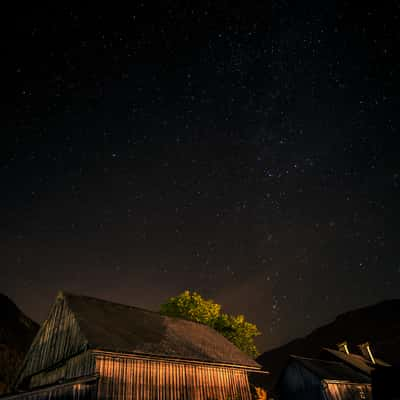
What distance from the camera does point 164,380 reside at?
55.7 ft

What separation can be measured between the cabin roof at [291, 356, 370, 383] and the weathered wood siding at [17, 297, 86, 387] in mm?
21623

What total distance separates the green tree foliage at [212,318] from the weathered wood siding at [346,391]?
41.4 ft

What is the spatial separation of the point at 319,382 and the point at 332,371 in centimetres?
383

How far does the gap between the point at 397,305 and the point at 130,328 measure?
158813 millimetres

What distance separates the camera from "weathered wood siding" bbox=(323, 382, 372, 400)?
90.9 feet

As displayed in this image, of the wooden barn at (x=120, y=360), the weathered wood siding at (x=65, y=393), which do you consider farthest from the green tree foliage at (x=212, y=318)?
the weathered wood siding at (x=65, y=393)

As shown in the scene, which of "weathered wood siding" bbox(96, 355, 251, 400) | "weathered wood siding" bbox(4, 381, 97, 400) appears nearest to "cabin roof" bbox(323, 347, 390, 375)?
"weathered wood siding" bbox(96, 355, 251, 400)

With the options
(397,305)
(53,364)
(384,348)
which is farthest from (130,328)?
(397,305)

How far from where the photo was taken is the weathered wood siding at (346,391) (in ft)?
90.9

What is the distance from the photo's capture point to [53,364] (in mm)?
17906

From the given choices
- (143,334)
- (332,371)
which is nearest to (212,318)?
(332,371)

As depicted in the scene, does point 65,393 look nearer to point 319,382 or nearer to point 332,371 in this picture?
point 319,382

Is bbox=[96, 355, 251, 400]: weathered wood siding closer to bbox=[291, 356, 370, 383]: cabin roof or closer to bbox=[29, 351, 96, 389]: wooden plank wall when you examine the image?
bbox=[29, 351, 96, 389]: wooden plank wall

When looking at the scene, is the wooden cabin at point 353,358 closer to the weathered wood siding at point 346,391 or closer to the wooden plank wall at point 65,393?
the weathered wood siding at point 346,391
